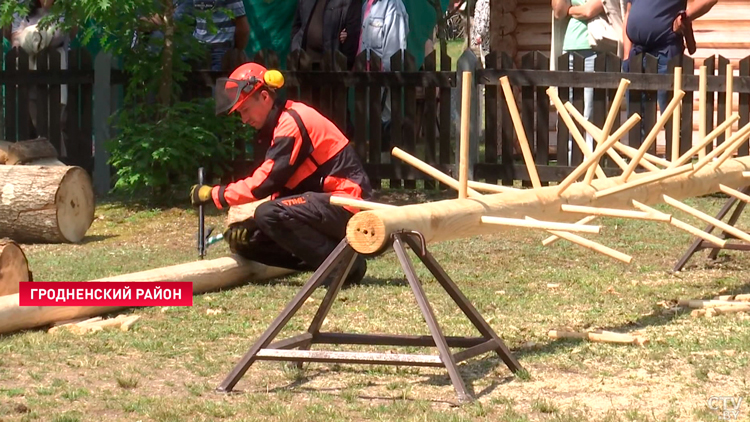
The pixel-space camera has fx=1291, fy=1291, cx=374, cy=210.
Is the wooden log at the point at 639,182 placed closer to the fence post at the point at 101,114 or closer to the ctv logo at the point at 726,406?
the ctv logo at the point at 726,406

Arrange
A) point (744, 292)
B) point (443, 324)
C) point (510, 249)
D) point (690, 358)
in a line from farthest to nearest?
1. point (510, 249)
2. point (744, 292)
3. point (443, 324)
4. point (690, 358)

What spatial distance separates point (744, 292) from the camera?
7996mm

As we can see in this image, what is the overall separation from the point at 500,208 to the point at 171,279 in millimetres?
2460

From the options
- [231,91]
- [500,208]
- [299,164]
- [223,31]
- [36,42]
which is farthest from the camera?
[36,42]

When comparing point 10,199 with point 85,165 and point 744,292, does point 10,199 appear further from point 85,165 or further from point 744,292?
point 744,292

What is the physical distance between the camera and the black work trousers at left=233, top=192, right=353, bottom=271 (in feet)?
26.3

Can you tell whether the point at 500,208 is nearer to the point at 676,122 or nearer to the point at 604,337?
the point at 604,337

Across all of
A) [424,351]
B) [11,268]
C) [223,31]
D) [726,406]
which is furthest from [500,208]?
[223,31]

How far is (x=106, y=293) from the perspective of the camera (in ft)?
24.1

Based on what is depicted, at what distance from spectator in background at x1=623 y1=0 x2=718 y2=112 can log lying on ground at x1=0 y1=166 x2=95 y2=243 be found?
530cm

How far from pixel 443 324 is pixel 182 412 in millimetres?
2190

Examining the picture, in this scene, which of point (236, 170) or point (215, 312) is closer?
point (215, 312)

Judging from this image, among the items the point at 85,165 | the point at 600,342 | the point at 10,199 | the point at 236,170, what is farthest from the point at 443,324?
the point at 85,165

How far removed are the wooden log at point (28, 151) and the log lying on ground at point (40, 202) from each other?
2.32 feet
